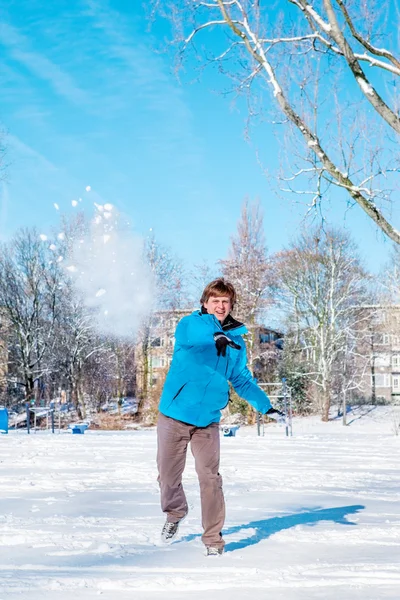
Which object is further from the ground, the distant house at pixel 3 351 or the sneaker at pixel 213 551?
the distant house at pixel 3 351

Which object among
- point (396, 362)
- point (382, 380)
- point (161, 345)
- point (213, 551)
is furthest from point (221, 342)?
point (382, 380)

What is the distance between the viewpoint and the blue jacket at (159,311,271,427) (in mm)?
3732

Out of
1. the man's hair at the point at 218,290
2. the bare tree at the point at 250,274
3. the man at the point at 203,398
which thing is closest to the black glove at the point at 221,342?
the man at the point at 203,398

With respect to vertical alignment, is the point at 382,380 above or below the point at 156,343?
below

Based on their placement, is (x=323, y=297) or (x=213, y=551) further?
(x=323, y=297)

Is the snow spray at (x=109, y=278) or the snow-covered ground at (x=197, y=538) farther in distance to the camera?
the snow spray at (x=109, y=278)

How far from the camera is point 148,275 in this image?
33875 millimetres

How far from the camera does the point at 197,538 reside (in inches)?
159

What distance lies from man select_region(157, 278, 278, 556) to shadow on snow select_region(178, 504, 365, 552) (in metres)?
0.24

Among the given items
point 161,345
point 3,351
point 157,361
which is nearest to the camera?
point 161,345

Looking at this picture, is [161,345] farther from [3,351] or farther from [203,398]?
[203,398]

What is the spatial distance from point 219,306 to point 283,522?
1.77 meters

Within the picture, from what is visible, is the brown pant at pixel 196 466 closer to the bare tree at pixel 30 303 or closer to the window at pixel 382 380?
the bare tree at pixel 30 303

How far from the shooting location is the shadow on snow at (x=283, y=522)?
3986 millimetres
